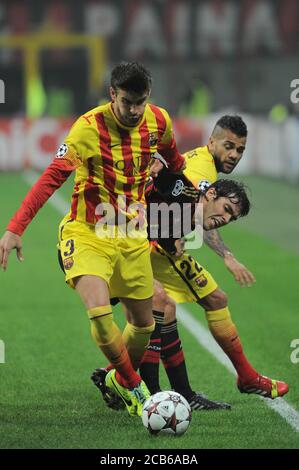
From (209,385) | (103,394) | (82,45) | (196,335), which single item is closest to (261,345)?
(196,335)

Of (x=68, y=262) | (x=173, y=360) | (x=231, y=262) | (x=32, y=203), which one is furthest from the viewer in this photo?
(x=173, y=360)

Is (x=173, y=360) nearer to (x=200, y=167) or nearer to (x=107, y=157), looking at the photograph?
(x=200, y=167)

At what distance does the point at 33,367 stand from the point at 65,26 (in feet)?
108

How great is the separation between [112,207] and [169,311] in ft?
2.99

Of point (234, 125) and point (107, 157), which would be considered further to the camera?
point (234, 125)

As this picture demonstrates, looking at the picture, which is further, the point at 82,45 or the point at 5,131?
the point at 82,45

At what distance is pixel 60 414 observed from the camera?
7.01 meters

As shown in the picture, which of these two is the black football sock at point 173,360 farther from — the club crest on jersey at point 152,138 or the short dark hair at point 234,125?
the short dark hair at point 234,125

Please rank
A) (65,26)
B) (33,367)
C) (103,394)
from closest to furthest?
(103,394)
(33,367)
(65,26)

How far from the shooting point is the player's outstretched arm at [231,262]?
23.0ft

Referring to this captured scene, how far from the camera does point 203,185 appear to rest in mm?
7441

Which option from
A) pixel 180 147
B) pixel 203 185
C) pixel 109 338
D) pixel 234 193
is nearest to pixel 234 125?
pixel 203 185

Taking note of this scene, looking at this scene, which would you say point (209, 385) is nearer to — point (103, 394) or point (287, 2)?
point (103, 394)

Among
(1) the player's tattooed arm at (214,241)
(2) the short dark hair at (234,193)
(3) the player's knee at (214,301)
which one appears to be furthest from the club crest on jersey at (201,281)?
(2) the short dark hair at (234,193)
